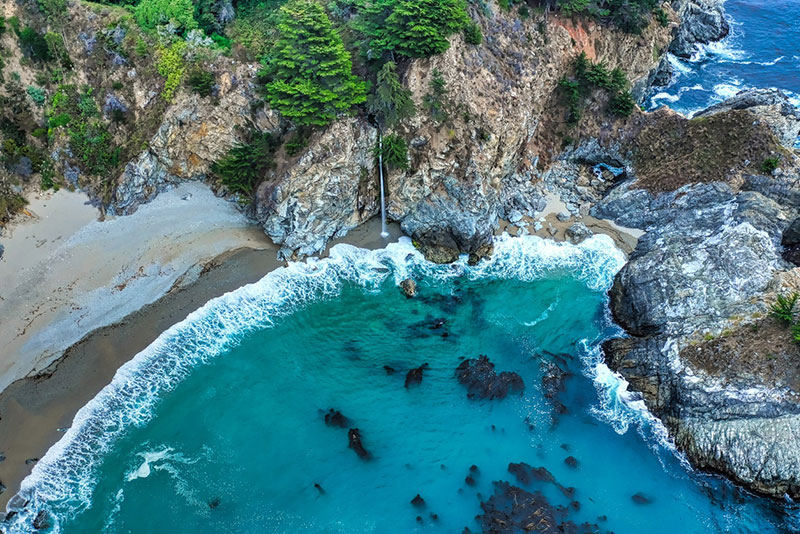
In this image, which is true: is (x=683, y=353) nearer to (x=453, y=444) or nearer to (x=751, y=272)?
(x=751, y=272)

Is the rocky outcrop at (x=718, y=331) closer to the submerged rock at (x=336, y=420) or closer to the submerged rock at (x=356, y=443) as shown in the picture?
the submerged rock at (x=356, y=443)

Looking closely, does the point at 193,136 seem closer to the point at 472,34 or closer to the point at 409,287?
the point at 409,287

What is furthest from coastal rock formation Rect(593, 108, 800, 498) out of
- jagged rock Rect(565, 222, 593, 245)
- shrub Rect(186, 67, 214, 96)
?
shrub Rect(186, 67, 214, 96)

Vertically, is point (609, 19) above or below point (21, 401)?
above

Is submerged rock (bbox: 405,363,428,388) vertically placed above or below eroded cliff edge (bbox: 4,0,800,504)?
below

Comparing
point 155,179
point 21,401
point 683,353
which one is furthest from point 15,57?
point 683,353

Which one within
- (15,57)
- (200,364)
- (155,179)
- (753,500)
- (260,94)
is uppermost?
(15,57)

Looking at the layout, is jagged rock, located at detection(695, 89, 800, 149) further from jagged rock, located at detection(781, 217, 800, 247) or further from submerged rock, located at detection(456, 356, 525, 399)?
submerged rock, located at detection(456, 356, 525, 399)
